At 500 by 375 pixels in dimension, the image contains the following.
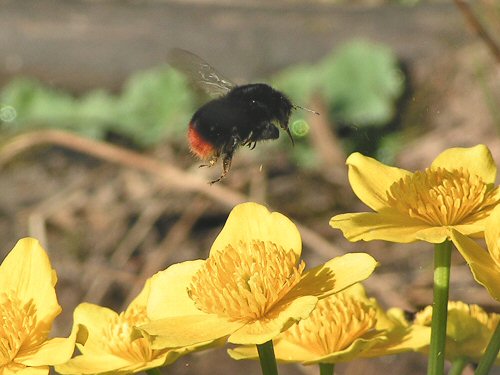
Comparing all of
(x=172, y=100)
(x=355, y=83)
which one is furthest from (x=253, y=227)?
(x=172, y=100)

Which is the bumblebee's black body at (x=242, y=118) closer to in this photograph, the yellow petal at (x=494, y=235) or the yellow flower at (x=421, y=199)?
the yellow flower at (x=421, y=199)

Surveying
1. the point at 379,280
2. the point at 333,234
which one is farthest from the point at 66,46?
the point at 379,280

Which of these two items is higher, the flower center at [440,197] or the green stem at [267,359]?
the flower center at [440,197]

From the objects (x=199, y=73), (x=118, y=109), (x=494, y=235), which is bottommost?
(x=118, y=109)

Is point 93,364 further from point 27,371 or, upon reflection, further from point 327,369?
point 327,369

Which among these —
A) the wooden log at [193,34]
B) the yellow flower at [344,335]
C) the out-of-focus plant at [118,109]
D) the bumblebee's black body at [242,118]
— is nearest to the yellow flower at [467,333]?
the yellow flower at [344,335]

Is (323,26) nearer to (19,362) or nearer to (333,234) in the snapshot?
(333,234)
